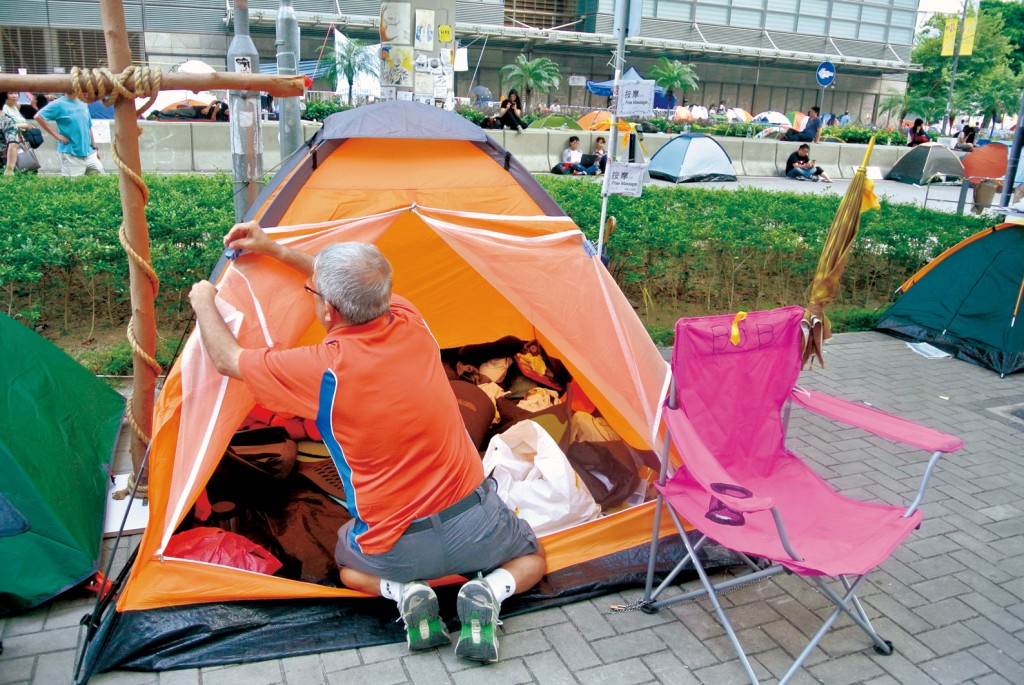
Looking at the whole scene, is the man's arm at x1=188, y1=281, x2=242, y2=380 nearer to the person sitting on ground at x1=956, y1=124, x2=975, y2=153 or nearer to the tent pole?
the tent pole

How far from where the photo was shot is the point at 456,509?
271 cm

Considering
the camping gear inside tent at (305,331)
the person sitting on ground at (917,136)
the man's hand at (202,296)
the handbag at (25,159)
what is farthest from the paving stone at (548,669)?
the person sitting on ground at (917,136)

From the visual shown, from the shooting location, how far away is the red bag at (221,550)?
2.90 m

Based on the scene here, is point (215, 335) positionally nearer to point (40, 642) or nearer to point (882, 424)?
point (40, 642)

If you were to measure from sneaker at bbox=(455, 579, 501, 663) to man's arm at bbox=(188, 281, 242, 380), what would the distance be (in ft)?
3.40

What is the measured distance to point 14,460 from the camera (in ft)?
9.12

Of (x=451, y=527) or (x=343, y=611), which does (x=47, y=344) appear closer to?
(x=343, y=611)

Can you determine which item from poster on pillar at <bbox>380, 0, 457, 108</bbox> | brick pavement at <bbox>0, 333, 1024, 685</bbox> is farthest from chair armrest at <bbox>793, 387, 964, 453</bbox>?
poster on pillar at <bbox>380, 0, 457, 108</bbox>

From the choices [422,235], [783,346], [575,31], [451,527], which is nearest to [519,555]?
[451,527]

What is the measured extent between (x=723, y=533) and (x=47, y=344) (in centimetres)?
303

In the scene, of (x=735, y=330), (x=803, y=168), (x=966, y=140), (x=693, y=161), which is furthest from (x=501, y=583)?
(x=966, y=140)

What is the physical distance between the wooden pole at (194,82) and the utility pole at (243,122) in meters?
1.55

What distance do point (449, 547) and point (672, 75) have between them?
30201 mm

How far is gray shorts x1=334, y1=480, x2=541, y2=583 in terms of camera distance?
2.66 meters
